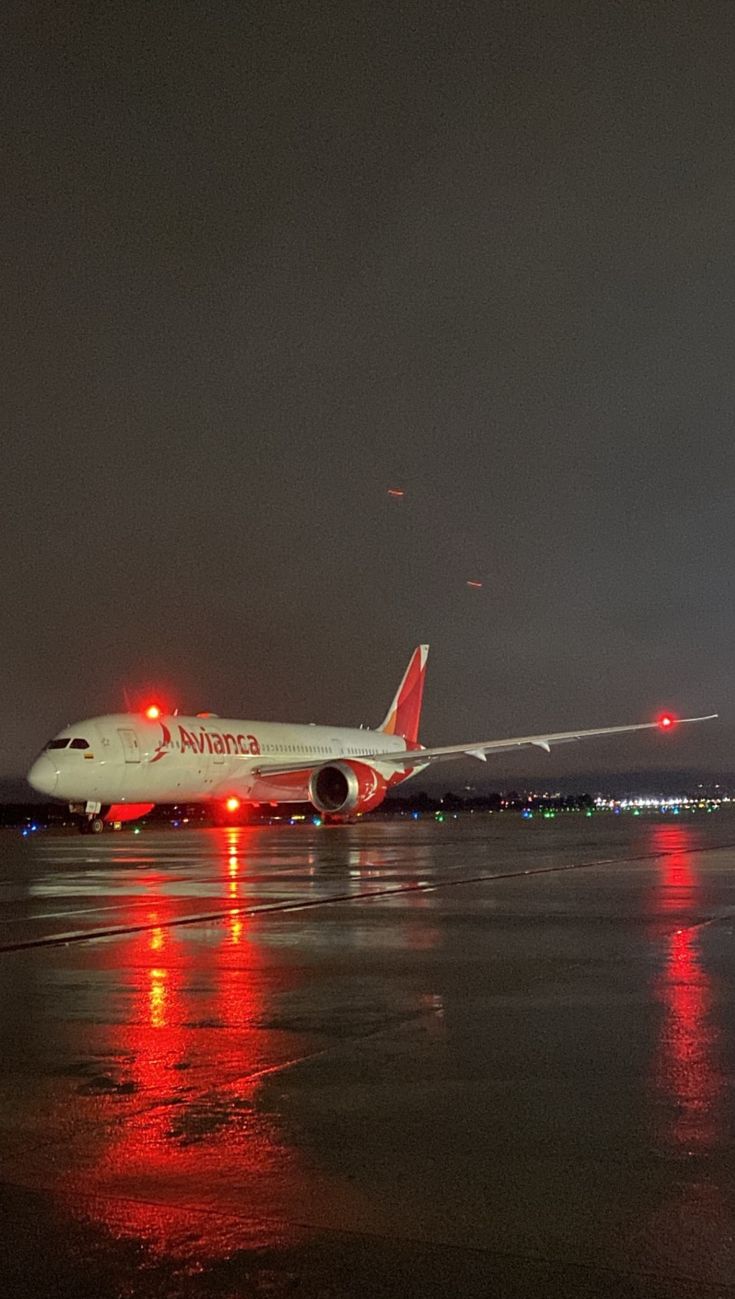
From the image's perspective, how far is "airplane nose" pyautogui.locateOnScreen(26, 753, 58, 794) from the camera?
3728cm

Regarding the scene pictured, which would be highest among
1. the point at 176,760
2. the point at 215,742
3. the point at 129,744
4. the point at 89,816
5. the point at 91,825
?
the point at 215,742

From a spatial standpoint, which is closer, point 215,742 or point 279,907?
point 279,907

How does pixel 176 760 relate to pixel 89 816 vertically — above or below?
above

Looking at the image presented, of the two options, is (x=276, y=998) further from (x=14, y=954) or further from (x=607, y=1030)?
(x=14, y=954)

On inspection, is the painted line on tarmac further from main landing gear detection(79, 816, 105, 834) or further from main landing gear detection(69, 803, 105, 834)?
main landing gear detection(79, 816, 105, 834)

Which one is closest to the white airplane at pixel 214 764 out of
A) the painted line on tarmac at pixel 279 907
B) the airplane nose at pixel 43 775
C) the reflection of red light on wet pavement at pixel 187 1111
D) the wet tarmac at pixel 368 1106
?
the airplane nose at pixel 43 775

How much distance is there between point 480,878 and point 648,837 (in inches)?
615

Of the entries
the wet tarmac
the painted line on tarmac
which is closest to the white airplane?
the painted line on tarmac

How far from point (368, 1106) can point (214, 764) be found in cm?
3758

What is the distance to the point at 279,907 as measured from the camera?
611 inches

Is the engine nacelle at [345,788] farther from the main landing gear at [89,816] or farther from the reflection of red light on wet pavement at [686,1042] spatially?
the reflection of red light on wet pavement at [686,1042]

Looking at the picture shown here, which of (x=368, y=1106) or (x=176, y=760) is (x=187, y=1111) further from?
(x=176, y=760)

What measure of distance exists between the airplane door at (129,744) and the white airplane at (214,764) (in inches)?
1.6

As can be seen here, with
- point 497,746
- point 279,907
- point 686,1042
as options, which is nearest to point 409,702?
point 497,746
